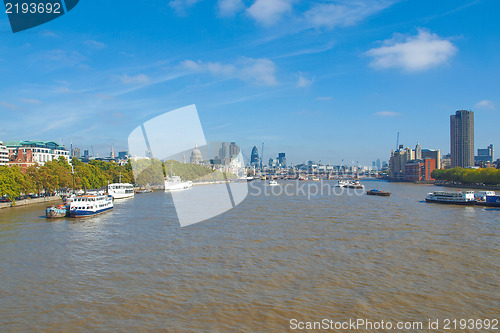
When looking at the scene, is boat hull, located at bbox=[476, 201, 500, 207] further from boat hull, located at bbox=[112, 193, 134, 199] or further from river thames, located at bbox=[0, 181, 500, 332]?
boat hull, located at bbox=[112, 193, 134, 199]

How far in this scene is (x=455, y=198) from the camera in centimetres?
5044

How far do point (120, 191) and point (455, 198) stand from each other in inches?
2147

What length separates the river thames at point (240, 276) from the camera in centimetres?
1209

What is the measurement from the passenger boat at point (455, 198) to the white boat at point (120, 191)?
5103 centimetres

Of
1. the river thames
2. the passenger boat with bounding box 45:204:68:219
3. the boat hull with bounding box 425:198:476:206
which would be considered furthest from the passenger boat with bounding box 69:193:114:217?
the boat hull with bounding box 425:198:476:206

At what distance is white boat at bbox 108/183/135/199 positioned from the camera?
206 feet

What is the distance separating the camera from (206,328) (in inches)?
441

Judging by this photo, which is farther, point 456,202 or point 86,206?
point 456,202

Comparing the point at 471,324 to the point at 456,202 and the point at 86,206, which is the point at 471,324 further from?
the point at 456,202

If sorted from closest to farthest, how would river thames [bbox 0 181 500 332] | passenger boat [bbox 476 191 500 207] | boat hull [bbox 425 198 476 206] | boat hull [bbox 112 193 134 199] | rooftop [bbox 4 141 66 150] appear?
1. river thames [bbox 0 181 500 332]
2. passenger boat [bbox 476 191 500 207]
3. boat hull [bbox 425 198 476 206]
4. boat hull [bbox 112 193 134 199]
5. rooftop [bbox 4 141 66 150]

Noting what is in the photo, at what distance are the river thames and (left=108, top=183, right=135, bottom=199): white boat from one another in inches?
1347

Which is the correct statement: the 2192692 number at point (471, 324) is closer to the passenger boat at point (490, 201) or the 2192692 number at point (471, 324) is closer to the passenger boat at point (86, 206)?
the passenger boat at point (86, 206)

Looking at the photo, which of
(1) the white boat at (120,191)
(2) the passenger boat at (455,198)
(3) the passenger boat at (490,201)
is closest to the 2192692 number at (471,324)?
(3) the passenger boat at (490,201)

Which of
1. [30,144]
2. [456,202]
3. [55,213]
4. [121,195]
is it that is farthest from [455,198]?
[30,144]
